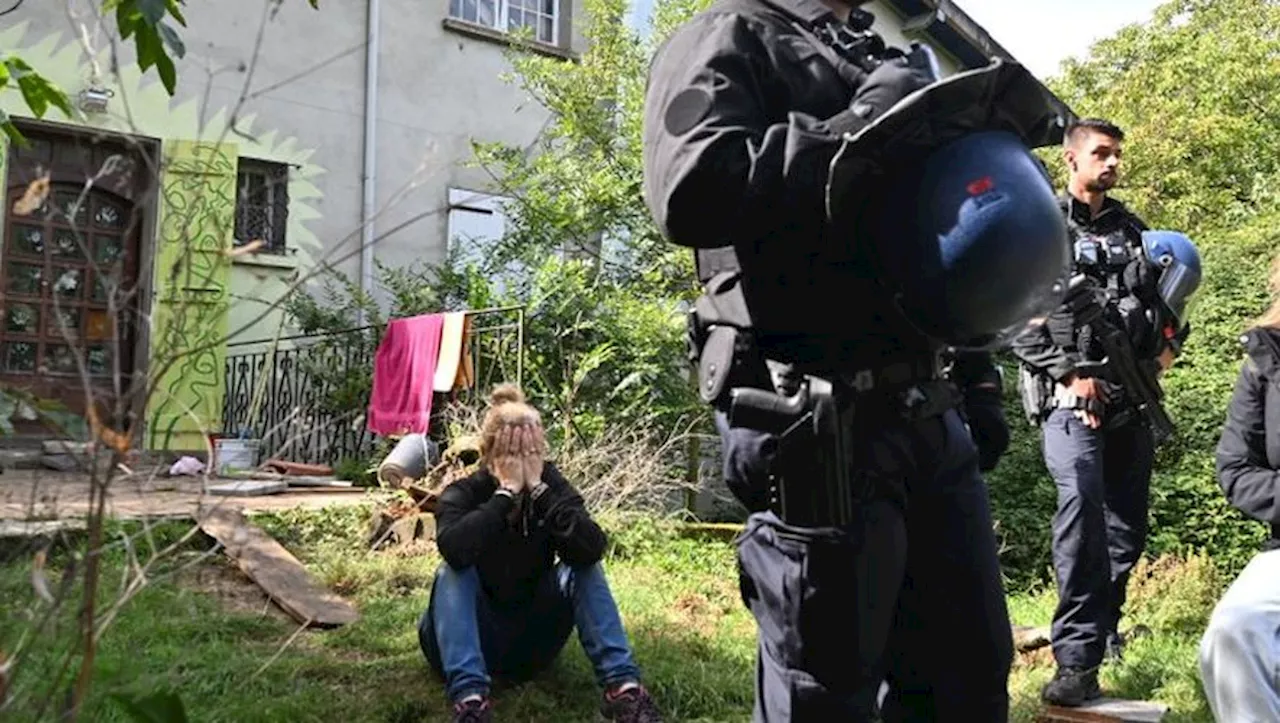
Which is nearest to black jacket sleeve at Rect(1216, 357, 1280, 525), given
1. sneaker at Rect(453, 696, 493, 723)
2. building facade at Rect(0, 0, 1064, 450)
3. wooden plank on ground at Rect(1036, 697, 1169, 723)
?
wooden plank on ground at Rect(1036, 697, 1169, 723)

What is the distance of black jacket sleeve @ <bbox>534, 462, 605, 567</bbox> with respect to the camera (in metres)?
3.59

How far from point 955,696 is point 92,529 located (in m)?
1.58

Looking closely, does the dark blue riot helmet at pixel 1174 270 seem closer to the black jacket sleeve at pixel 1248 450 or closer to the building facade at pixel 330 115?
the black jacket sleeve at pixel 1248 450

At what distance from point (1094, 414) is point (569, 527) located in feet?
6.30

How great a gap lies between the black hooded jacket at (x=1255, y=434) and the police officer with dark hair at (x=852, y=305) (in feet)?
3.84

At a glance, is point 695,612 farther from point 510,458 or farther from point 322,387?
point 322,387

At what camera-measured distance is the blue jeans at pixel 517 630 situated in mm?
3439

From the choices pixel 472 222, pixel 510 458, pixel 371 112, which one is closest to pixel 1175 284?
pixel 510 458

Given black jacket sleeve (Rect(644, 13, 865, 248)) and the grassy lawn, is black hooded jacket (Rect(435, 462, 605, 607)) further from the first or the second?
black jacket sleeve (Rect(644, 13, 865, 248))

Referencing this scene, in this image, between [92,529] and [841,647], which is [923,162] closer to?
[841,647]

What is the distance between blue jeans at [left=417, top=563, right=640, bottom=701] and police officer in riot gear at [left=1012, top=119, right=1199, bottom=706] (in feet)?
4.98

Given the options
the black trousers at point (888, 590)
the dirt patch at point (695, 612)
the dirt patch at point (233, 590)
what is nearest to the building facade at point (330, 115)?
the dirt patch at point (233, 590)

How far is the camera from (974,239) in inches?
72.1

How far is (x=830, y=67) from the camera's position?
6.93 feet
